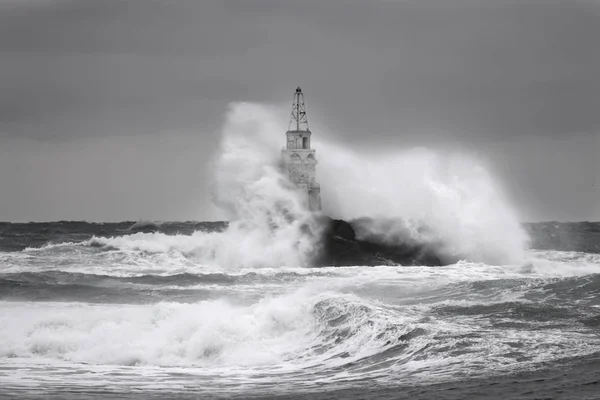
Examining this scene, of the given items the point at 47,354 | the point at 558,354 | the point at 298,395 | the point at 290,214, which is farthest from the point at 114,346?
the point at 290,214

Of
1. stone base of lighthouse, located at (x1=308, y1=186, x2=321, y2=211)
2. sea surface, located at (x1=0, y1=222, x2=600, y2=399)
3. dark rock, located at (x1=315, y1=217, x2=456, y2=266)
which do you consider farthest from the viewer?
stone base of lighthouse, located at (x1=308, y1=186, x2=321, y2=211)

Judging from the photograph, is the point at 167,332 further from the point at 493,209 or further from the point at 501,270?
the point at 493,209

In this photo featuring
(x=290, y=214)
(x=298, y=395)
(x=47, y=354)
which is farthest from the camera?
(x=290, y=214)

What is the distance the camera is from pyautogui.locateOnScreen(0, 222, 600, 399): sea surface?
12.0 meters

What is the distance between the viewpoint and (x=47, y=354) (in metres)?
15.4

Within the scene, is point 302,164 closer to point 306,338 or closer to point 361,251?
point 361,251

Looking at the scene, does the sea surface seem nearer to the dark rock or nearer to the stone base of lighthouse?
the dark rock

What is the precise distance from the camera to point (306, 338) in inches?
645

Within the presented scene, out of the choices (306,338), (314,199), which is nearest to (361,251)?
(314,199)

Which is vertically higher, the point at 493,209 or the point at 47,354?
the point at 493,209

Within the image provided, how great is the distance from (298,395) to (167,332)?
5.66 m

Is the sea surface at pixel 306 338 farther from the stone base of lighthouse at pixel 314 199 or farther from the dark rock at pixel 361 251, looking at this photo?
the stone base of lighthouse at pixel 314 199

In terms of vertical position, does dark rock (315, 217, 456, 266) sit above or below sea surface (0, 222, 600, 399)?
above

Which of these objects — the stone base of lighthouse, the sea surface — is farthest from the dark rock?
the sea surface
